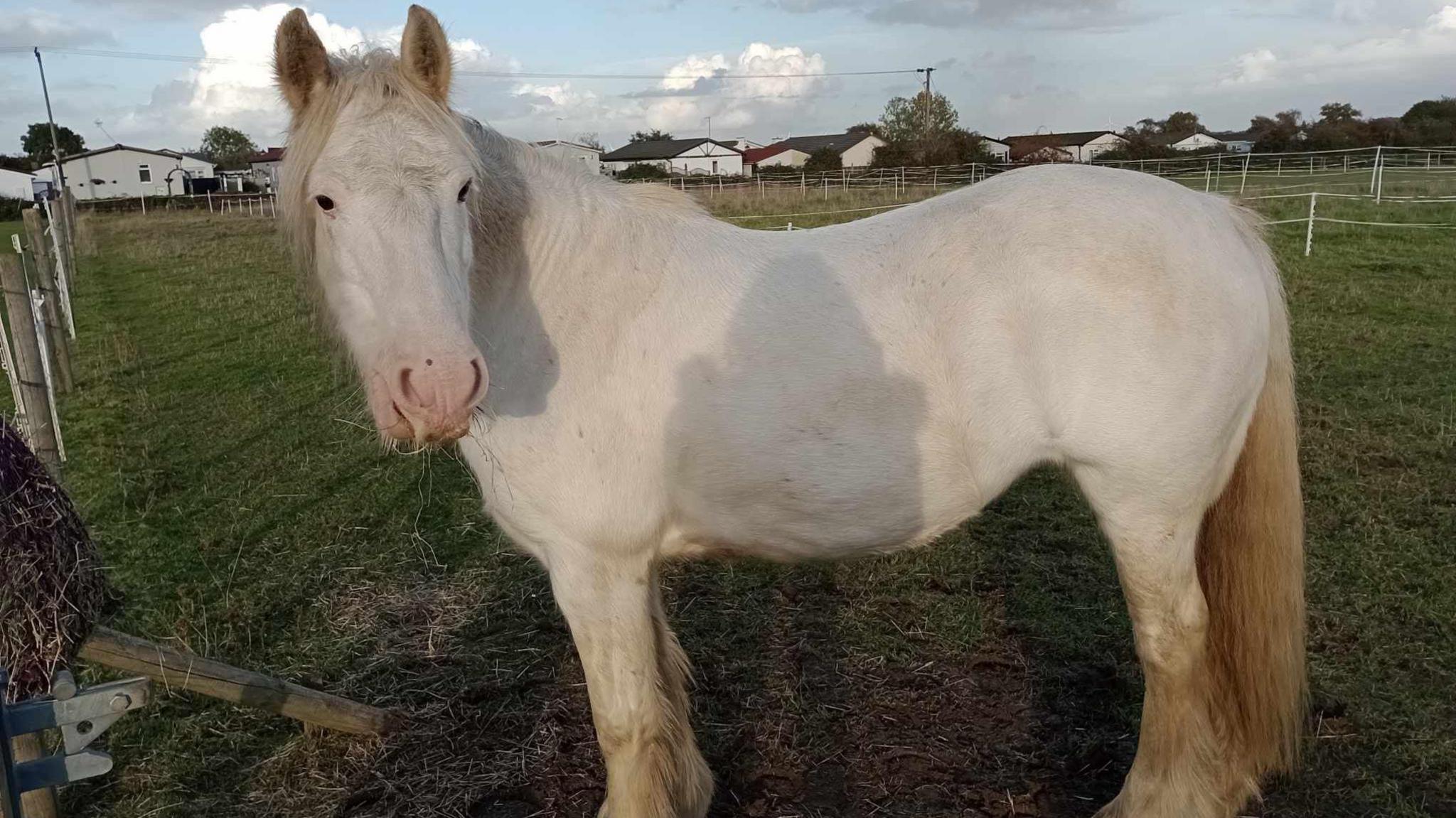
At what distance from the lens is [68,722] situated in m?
1.84

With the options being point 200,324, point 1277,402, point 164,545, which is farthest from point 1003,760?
point 200,324

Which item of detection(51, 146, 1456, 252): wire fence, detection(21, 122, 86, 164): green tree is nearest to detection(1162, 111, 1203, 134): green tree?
detection(51, 146, 1456, 252): wire fence

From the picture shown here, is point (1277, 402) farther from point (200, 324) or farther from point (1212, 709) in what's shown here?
point (200, 324)

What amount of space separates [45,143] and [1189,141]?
3411 inches

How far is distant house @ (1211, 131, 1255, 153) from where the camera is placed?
54.2 meters

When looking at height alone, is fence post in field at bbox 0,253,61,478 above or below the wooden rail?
above

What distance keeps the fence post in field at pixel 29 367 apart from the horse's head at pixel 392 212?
381 cm

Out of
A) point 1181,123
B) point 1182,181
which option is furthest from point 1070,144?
point 1182,181

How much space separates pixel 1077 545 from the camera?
494 centimetres

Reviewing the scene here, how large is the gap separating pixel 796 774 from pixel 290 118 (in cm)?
268

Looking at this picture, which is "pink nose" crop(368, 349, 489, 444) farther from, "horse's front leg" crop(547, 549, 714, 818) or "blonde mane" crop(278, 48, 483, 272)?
"horse's front leg" crop(547, 549, 714, 818)

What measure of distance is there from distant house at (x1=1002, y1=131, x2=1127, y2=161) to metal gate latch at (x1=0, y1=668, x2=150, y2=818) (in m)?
46.7

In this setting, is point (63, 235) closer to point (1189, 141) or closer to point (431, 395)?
point (431, 395)

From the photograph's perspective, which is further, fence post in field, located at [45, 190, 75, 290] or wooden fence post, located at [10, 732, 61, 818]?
fence post in field, located at [45, 190, 75, 290]
